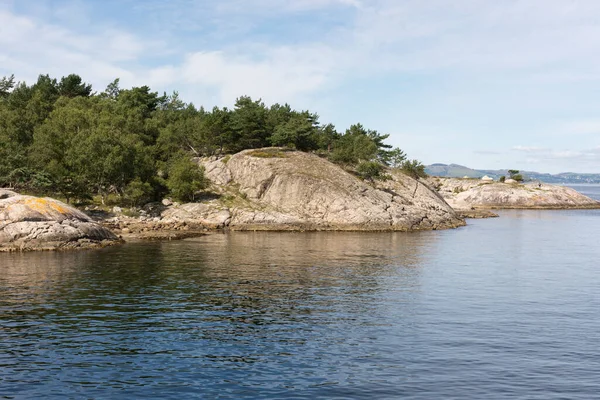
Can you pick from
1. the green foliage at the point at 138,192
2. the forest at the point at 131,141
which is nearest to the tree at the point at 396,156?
the forest at the point at 131,141

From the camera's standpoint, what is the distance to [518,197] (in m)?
186

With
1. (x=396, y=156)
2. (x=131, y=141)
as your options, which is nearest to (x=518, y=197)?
(x=396, y=156)

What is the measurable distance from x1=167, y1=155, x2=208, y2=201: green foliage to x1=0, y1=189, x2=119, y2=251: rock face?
30.5 m

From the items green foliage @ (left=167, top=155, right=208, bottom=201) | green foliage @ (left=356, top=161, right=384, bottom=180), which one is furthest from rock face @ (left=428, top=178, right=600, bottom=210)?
green foliage @ (left=167, top=155, right=208, bottom=201)

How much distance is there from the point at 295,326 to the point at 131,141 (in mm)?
78088

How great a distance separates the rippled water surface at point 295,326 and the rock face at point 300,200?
34865 millimetres

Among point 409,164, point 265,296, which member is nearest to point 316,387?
point 265,296

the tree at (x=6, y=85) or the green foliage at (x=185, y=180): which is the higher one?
the tree at (x=6, y=85)

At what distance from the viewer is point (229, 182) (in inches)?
4237

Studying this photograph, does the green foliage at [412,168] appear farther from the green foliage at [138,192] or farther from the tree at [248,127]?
the green foliage at [138,192]

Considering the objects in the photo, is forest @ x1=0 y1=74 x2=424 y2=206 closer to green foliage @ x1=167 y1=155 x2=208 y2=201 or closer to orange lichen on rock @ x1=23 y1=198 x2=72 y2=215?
green foliage @ x1=167 y1=155 x2=208 y2=201

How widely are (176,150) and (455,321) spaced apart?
95.5 metres

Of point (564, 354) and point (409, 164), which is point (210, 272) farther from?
point (409, 164)

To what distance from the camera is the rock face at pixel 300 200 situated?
95.5m
